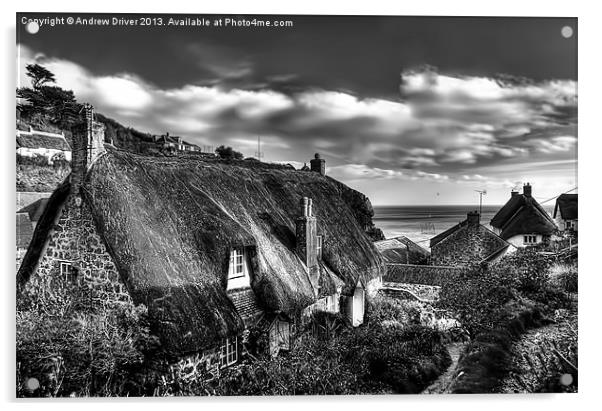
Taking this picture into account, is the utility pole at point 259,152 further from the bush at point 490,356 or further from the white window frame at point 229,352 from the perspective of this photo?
the bush at point 490,356

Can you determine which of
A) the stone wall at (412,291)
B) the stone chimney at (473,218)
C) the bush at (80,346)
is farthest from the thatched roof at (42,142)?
the stone chimney at (473,218)

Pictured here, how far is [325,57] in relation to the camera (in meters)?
5.88

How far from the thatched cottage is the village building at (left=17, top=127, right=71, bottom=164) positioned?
0.46 ft

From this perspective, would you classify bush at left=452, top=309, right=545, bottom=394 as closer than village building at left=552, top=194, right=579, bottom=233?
Yes

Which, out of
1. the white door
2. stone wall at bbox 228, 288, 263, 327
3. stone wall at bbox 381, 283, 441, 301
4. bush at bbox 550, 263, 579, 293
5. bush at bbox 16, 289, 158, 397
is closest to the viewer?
bush at bbox 16, 289, 158, 397

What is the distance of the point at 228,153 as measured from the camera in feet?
20.8

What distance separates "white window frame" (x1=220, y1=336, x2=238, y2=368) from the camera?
568 cm

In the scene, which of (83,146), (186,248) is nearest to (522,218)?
(186,248)

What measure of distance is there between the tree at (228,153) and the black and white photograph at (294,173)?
4cm

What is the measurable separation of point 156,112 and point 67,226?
165 centimetres

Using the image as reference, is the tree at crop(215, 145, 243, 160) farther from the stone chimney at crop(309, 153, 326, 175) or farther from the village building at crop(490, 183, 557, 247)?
the village building at crop(490, 183, 557, 247)

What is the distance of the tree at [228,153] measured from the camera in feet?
20.4

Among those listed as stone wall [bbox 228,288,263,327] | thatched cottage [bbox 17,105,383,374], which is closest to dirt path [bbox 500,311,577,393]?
thatched cottage [bbox 17,105,383,374]
